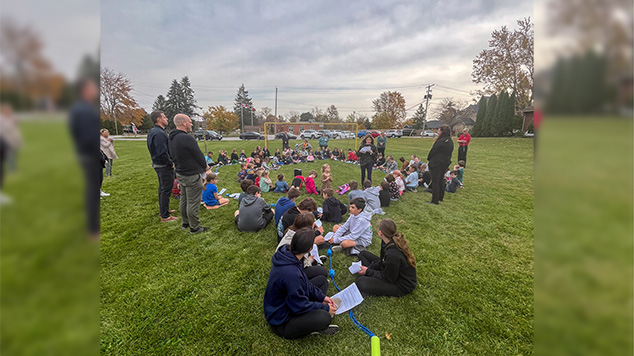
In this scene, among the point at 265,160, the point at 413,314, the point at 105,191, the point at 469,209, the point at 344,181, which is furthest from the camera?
the point at 265,160

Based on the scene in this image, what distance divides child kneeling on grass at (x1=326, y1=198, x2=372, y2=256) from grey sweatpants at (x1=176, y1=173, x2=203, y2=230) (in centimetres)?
285

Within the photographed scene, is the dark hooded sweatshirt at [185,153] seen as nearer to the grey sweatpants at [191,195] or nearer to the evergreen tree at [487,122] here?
the grey sweatpants at [191,195]

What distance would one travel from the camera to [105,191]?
309 inches

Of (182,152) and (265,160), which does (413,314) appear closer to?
(182,152)

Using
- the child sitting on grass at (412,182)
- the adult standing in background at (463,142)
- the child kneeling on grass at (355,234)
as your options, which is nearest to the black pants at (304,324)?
the child kneeling on grass at (355,234)

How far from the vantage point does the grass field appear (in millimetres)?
2756

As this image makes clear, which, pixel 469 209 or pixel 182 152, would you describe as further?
pixel 469 209

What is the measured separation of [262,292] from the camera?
3508mm

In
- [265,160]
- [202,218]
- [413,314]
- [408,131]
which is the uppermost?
[408,131]

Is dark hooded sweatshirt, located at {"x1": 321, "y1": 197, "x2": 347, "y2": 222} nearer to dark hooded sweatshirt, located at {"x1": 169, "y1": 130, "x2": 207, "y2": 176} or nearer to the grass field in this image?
the grass field

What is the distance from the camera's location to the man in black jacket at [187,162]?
458 cm
